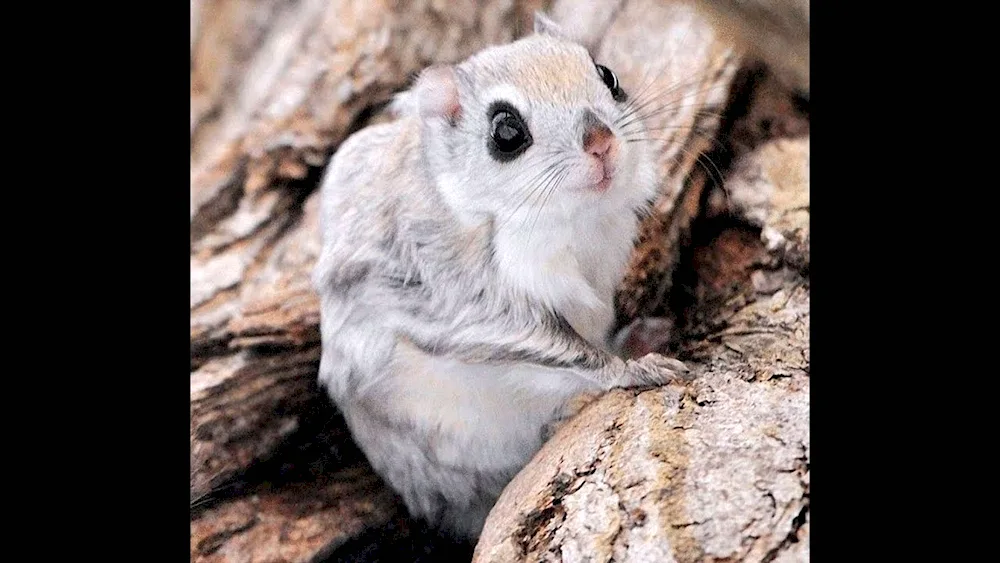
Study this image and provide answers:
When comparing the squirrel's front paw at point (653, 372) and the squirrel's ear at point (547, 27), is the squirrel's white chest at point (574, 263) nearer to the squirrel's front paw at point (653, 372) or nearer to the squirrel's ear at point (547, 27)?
the squirrel's front paw at point (653, 372)

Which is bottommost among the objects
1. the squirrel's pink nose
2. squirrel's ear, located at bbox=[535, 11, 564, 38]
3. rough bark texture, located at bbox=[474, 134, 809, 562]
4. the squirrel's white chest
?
rough bark texture, located at bbox=[474, 134, 809, 562]

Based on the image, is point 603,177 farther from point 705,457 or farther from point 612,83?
point 705,457

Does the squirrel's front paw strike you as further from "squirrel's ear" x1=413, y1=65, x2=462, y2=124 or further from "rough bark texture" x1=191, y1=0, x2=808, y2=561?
"squirrel's ear" x1=413, y1=65, x2=462, y2=124

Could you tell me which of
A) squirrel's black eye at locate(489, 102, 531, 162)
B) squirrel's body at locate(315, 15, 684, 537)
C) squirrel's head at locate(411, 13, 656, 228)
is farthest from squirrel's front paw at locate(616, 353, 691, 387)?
squirrel's black eye at locate(489, 102, 531, 162)

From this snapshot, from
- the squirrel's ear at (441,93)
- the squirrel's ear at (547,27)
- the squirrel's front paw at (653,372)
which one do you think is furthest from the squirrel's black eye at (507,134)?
the squirrel's front paw at (653,372)
